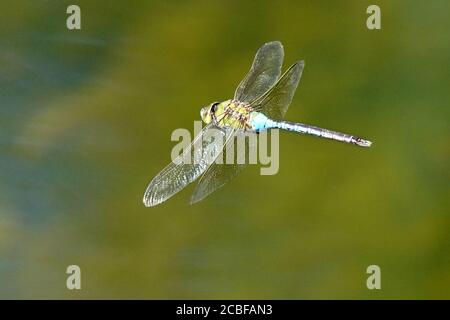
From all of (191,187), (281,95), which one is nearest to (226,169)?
(191,187)

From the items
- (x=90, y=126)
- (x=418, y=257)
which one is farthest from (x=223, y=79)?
(x=418, y=257)

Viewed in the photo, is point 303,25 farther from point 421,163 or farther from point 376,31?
point 421,163

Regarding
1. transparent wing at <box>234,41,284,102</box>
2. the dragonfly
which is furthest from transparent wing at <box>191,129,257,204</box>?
transparent wing at <box>234,41,284,102</box>

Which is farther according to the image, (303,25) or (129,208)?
(303,25)

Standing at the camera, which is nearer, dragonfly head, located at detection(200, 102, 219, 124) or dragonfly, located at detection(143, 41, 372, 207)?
dragonfly, located at detection(143, 41, 372, 207)

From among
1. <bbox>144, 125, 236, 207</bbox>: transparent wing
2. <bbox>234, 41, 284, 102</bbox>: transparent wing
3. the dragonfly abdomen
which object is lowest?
<bbox>144, 125, 236, 207</bbox>: transparent wing

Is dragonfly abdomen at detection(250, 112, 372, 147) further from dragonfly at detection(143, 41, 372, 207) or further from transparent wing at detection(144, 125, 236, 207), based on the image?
transparent wing at detection(144, 125, 236, 207)

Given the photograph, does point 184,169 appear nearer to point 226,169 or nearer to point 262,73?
point 226,169
